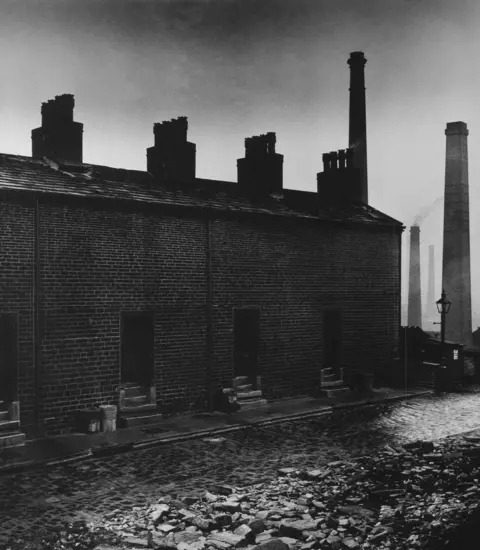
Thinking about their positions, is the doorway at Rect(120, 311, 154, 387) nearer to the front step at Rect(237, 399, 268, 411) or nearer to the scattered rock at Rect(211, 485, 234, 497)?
the front step at Rect(237, 399, 268, 411)

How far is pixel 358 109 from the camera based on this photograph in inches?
1137

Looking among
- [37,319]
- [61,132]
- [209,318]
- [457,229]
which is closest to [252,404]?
[209,318]

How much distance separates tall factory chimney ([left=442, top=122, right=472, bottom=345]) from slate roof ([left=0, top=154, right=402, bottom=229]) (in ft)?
37.1

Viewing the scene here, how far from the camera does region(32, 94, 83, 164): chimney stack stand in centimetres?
1483

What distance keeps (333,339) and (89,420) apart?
8396 mm

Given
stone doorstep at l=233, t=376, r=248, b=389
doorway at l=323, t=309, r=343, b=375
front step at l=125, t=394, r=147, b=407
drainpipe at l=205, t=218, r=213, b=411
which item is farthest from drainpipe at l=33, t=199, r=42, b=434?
doorway at l=323, t=309, r=343, b=375

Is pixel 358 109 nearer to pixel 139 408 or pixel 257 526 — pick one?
pixel 139 408

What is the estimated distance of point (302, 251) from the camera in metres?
17.6

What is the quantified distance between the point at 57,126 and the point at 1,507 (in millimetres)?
9712

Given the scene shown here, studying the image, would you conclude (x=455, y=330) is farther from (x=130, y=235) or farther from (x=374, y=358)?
(x=130, y=235)

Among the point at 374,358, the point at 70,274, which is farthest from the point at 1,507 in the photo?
the point at 374,358

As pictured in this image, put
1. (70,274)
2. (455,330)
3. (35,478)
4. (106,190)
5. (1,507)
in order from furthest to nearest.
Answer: (455,330) < (106,190) < (70,274) < (35,478) < (1,507)

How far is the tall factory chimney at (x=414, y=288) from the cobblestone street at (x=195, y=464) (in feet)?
103

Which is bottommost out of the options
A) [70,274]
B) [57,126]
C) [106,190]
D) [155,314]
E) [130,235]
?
[155,314]
